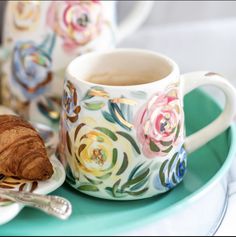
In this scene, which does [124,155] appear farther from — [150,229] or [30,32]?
[30,32]

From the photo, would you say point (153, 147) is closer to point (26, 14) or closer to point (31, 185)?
point (31, 185)

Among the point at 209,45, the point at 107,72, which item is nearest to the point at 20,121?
the point at 107,72

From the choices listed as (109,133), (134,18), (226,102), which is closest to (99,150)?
(109,133)

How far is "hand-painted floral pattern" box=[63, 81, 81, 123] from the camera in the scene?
41 cm

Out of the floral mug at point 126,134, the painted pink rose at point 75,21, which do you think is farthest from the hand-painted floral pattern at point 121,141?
the painted pink rose at point 75,21

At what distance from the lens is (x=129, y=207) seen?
41 cm

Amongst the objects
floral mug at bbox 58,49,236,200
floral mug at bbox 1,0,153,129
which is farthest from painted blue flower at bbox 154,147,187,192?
floral mug at bbox 1,0,153,129

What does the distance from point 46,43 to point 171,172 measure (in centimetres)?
20

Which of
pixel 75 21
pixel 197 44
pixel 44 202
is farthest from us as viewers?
pixel 197 44

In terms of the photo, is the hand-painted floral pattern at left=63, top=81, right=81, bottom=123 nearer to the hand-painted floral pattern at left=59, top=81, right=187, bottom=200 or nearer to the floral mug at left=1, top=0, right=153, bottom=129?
the hand-painted floral pattern at left=59, top=81, right=187, bottom=200

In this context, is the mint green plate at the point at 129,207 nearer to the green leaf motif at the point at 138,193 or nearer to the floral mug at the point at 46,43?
the green leaf motif at the point at 138,193

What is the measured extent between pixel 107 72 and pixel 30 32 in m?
0.11

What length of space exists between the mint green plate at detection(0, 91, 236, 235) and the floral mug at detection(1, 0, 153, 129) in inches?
5.6

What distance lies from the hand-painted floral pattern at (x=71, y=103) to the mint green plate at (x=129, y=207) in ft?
0.22
